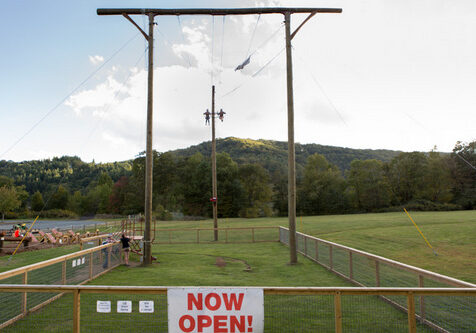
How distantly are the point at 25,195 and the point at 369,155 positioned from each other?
442ft

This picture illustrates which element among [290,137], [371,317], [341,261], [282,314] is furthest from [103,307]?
[290,137]

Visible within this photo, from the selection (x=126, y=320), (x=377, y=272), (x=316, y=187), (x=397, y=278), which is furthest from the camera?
(x=316, y=187)

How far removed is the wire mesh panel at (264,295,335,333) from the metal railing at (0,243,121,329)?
185 inches

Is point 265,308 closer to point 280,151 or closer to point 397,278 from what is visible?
point 397,278

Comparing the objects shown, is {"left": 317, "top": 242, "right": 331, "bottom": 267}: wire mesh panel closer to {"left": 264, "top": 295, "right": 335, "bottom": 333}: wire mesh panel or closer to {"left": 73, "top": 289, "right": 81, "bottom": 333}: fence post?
{"left": 264, "top": 295, "right": 335, "bottom": 333}: wire mesh panel

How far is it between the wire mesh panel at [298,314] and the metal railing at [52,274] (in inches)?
185

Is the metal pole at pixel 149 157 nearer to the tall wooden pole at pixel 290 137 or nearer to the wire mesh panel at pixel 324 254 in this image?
the tall wooden pole at pixel 290 137

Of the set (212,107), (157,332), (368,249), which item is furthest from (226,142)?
(157,332)

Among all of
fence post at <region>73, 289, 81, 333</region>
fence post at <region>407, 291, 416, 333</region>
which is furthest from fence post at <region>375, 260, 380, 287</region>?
fence post at <region>73, 289, 81, 333</region>

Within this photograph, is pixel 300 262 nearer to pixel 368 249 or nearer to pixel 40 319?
pixel 368 249

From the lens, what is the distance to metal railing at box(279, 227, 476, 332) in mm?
5512

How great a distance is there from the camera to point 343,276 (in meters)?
10.4

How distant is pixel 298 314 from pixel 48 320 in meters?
4.75

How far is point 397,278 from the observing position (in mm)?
7504
